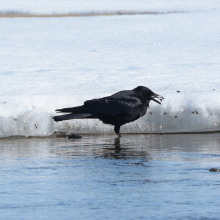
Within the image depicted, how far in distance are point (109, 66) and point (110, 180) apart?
8.12 metres

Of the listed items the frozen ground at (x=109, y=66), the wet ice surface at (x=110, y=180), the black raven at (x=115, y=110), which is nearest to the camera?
the wet ice surface at (x=110, y=180)

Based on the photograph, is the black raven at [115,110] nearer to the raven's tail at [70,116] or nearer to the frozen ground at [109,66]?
the raven's tail at [70,116]

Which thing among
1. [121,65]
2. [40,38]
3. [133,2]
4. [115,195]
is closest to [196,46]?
[121,65]

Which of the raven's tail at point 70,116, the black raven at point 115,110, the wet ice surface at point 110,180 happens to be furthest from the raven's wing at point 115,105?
the wet ice surface at point 110,180

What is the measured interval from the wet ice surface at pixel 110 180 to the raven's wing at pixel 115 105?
93 centimetres

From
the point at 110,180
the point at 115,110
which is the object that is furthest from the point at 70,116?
the point at 110,180

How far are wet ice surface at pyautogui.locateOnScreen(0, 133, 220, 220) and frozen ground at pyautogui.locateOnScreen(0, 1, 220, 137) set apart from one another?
4.63ft

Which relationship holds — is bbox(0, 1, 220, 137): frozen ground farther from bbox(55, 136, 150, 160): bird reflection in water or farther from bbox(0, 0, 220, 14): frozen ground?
bbox(55, 136, 150, 160): bird reflection in water

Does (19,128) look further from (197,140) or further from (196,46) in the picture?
(196,46)

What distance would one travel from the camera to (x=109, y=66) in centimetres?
1259

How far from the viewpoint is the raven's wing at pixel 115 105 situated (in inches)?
313

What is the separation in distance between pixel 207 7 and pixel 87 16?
4.21m

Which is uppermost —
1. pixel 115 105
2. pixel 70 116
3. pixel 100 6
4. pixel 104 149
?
pixel 100 6

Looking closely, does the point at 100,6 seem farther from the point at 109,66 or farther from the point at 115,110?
the point at 115,110
